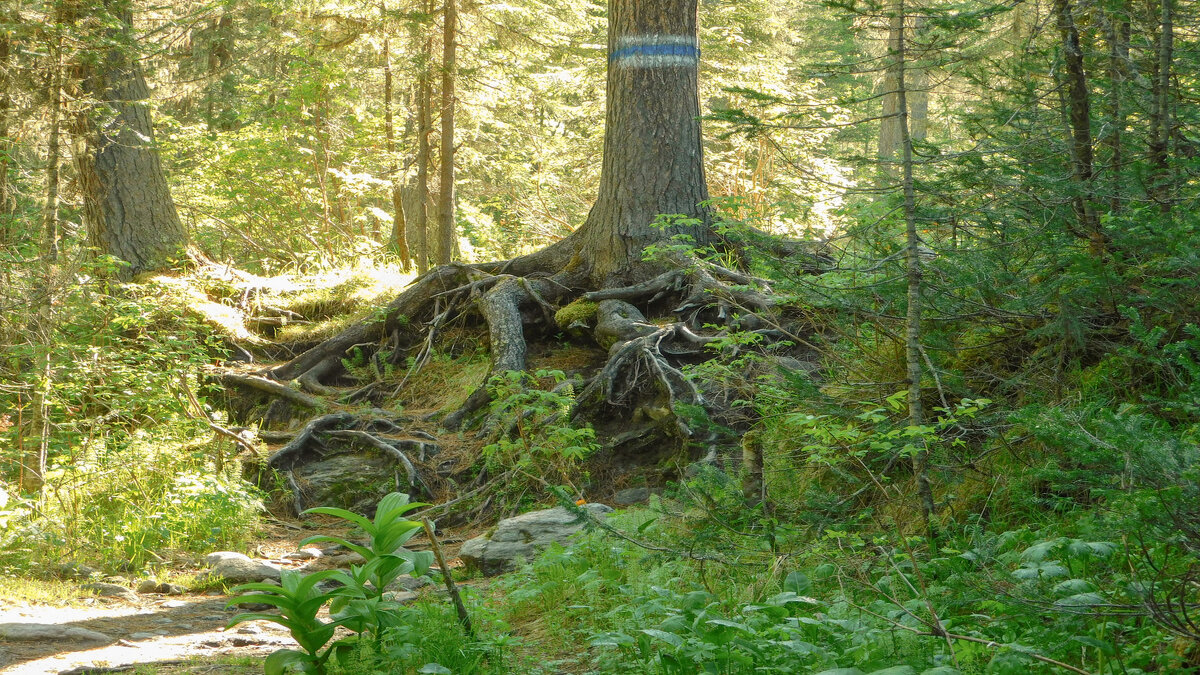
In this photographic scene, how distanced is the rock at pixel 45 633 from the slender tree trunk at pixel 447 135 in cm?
844

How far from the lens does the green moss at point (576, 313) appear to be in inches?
349

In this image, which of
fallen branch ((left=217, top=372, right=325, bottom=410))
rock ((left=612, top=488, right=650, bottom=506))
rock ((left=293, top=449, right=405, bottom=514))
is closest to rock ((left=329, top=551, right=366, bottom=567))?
rock ((left=293, top=449, right=405, bottom=514))

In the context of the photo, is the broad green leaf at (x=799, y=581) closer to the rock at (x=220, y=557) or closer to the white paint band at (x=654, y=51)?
the rock at (x=220, y=557)

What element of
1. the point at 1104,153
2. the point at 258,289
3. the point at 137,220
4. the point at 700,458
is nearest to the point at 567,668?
the point at 700,458

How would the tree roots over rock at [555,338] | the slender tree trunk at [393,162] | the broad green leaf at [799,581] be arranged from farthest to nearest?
1. the slender tree trunk at [393,162]
2. the tree roots over rock at [555,338]
3. the broad green leaf at [799,581]

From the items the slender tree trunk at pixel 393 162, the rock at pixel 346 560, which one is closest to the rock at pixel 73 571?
the rock at pixel 346 560

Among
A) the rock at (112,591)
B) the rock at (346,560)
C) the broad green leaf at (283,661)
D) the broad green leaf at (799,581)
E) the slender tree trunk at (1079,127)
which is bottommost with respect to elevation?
the rock at (346,560)

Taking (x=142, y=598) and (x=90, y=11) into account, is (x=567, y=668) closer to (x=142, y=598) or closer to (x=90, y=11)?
(x=142, y=598)

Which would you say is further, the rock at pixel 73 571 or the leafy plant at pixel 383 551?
the rock at pixel 73 571

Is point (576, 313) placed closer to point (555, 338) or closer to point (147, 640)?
point (555, 338)

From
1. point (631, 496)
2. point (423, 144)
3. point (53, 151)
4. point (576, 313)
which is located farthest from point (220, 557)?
point (423, 144)

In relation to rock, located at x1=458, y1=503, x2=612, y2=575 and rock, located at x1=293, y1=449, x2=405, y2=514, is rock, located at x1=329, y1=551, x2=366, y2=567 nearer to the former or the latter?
rock, located at x1=458, y1=503, x2=612, y2=575

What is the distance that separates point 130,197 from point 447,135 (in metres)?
4.34

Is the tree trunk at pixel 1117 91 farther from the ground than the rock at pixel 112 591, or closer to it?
farther from the ground
